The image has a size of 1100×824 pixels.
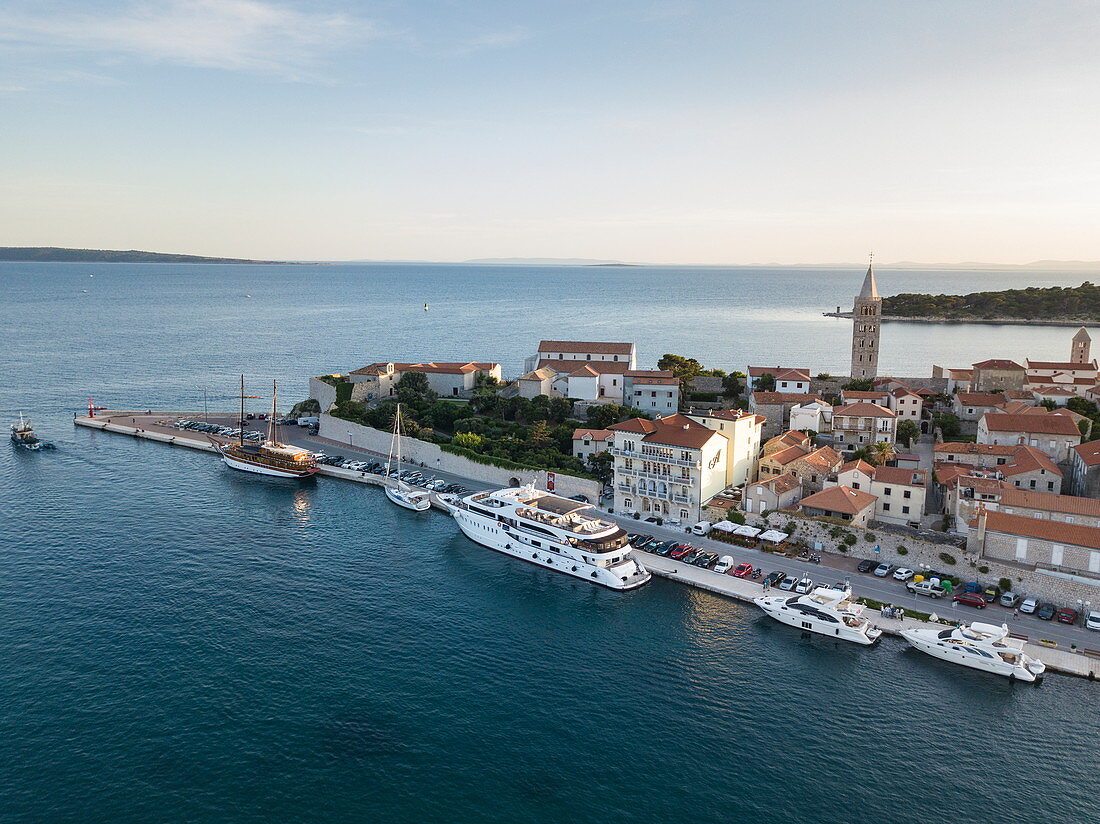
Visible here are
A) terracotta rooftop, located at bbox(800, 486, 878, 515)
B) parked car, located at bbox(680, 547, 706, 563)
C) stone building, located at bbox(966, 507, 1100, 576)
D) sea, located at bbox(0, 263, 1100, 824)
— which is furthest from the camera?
terracotta rooftop, located at bbox(800, 486, 878, 515)

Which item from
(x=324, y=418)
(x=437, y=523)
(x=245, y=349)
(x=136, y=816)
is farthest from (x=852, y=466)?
(x=245, y=349)

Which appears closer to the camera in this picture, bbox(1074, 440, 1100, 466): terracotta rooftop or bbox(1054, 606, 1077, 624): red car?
bbox(1054, 606, 1077, 624): red car

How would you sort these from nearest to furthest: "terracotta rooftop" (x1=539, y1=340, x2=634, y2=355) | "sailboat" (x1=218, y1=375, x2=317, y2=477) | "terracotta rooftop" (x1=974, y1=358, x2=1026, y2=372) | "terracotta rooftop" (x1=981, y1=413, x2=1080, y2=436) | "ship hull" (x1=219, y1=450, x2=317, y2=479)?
"terracotta rooftop" (x1=981, y1=413, x2=1080, y2=436) < "sailboat" (x1=218, y1=375, x2=317, y2=477) < "ship hull" (x1=219, y1=450, x2=317, y2=479) < "terracotta rooftop" (x1=974, y1=358, x2=1026, y2=372) < "terracotta rooftop" (x1=539, y1=340, x2=634, y2=355)

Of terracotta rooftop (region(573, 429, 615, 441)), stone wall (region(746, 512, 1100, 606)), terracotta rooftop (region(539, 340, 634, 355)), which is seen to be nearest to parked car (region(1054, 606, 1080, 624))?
stone wall (region(746, 512, 1100, 606))

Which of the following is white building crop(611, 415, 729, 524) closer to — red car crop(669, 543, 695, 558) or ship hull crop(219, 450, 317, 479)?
red car crop(669, 543, 695, 558)

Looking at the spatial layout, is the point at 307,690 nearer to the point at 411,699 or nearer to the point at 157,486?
the point at 411,699

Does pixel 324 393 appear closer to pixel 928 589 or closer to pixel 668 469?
pixel 668 469
